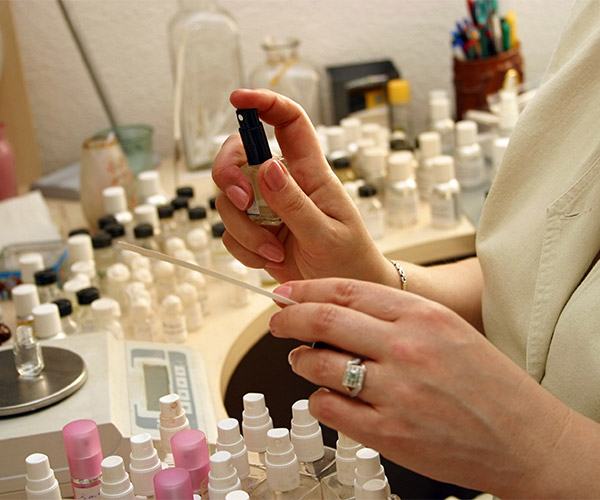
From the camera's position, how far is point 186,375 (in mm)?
1172

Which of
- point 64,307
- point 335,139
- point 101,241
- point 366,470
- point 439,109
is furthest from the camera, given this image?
point 439,109

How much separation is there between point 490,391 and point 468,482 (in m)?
0.08

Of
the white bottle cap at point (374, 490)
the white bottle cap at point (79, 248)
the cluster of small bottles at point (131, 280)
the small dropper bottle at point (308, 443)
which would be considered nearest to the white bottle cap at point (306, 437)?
the small dropper bottle at point (308, 443)

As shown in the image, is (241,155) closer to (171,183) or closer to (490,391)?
(490,391)

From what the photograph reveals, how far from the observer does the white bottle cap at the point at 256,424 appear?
0.90 metres

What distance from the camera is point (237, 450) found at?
85 cm

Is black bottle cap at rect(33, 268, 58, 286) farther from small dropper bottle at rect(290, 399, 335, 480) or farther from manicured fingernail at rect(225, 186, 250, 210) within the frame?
small dropper bottle at rect(290, 399, 335, 480)

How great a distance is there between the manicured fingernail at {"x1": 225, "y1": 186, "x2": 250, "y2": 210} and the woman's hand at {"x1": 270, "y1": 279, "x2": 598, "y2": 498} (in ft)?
0.99

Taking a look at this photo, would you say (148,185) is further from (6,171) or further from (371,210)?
(371,210)

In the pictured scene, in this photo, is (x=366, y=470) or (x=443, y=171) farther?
(x=443, y=171)

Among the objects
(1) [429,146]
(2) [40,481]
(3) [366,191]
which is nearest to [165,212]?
→ (3) [366,191]

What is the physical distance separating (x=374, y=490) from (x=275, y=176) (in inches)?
13.3

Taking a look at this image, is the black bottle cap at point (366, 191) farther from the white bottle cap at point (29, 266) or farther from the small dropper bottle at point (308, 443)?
the small dropper bottle at point (308, 443)

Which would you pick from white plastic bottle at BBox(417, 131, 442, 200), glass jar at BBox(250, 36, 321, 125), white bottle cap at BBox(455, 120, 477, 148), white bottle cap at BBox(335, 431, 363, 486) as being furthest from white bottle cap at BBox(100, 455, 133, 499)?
glass jar at BBox(250, 36, 321, 125)
